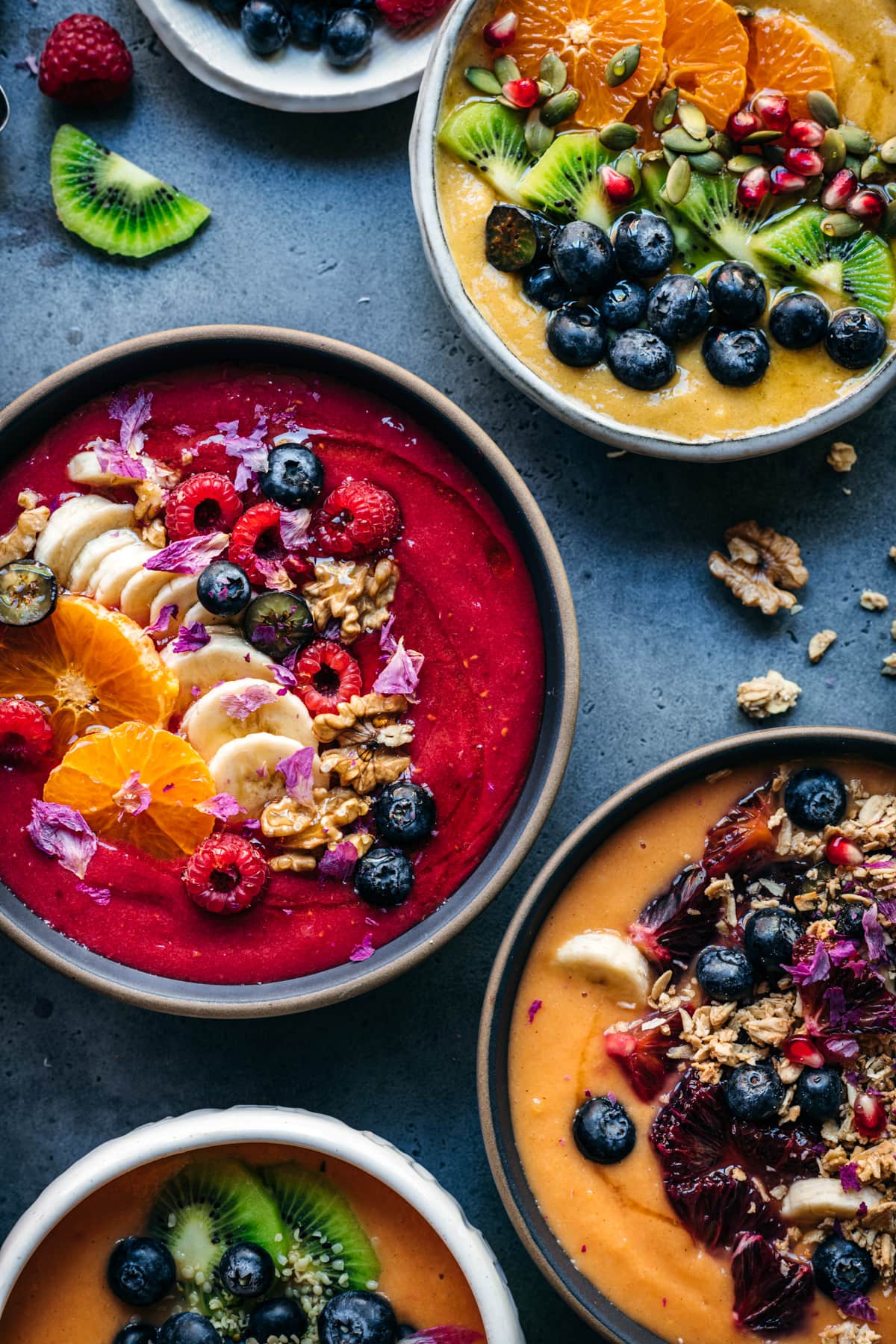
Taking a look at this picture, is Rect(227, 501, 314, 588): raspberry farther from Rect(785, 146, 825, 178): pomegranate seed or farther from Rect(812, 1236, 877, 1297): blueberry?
Rect(812, 1236, 877, 1297): blueberry

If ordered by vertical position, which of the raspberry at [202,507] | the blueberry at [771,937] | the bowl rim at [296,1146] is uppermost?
the raspberry at [202,507]

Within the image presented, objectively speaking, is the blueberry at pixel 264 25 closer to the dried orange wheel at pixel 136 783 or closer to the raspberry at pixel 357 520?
the raspberry at pixel 357 520

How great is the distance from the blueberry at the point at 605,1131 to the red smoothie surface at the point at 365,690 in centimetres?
57

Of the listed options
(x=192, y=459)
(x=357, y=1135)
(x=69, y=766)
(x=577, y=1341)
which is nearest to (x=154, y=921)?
(x=69, y=766)

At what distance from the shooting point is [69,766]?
2.56 metres

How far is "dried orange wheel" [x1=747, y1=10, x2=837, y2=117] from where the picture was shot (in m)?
2.75

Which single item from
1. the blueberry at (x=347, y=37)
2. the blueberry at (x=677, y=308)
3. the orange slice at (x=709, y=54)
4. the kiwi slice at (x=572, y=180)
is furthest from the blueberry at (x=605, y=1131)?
the blueberry at (x=347, y=37)

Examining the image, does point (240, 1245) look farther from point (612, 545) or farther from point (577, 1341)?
point (612, 545)

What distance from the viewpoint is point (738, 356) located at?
2717mm

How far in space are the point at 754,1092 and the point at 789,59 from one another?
2.36 metres

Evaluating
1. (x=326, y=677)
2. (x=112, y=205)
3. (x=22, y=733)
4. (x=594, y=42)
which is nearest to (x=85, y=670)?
(x=22, y=733)

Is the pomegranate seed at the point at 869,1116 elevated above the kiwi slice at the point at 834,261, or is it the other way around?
the kiwi slice at the point at 834,261

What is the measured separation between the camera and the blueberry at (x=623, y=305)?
2.74 meters

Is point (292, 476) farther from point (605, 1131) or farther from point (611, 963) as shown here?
point (605, 1131)
